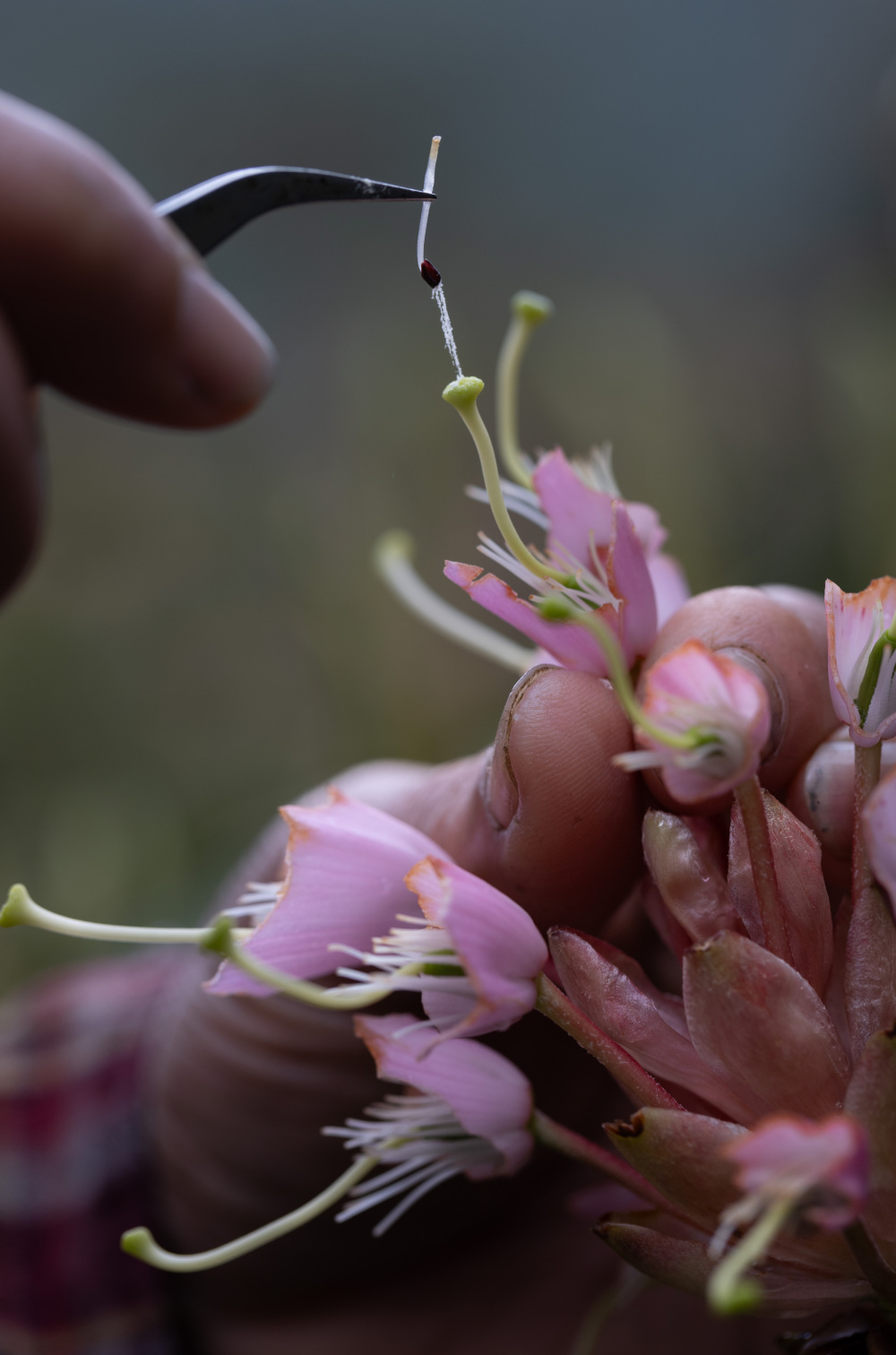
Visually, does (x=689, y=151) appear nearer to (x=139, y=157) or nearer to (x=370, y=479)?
(x=370, y=479)

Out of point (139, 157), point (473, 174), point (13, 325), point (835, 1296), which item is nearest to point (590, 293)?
point (473, 174)

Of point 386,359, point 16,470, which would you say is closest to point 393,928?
point 16,470

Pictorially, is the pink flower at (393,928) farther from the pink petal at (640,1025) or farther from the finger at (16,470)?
the finger at (16,470)

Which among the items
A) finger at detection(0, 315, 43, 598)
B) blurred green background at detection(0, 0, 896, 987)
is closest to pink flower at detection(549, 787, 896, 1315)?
finger at detection(0, 315, 43, 598)

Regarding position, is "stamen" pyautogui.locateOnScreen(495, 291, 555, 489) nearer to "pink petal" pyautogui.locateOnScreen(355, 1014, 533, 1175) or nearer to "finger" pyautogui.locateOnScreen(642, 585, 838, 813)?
"finger" pyautogui.locateOnScreen(642, 585, 838, 813)

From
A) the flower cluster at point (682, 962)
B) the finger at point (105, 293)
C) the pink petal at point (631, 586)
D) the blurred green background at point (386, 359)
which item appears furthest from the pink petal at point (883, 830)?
the blurred green background at point (386, 359)

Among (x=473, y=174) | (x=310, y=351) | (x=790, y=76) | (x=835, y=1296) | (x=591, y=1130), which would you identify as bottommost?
(x=591, y=1130)
